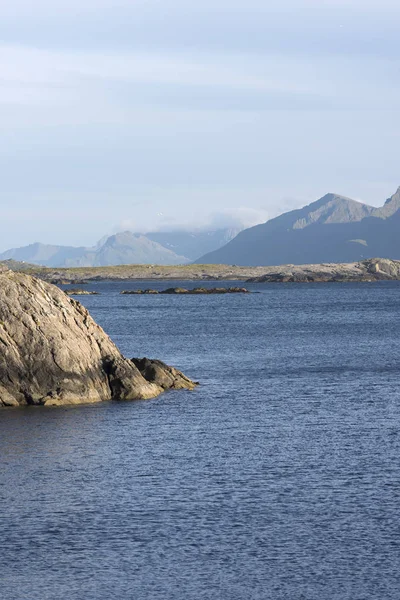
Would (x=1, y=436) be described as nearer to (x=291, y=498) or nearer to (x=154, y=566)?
(x=291, y=498)

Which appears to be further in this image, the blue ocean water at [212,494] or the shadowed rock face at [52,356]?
the shadowed rock face at [52,356]

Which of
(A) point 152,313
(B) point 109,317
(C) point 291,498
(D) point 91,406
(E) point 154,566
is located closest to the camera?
(E) point 154,566

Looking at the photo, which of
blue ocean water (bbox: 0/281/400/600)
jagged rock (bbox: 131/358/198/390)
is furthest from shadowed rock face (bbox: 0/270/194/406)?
blue ocean water (bbox: 0/281/400/600)

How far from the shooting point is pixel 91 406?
182 feet

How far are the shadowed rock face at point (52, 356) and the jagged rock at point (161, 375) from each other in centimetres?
154

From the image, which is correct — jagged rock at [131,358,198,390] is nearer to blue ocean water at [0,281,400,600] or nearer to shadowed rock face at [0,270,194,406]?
shadowed rock face at [0,270,194,406]

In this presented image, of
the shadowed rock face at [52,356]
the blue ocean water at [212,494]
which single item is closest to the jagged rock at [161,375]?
the shadowed rock face at [52,356]

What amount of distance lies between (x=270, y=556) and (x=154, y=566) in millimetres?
3590

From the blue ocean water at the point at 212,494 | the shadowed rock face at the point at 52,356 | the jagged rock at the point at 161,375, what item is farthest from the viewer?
the jagged rock at the point at 161,375

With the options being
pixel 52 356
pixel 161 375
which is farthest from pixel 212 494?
pixel 161 375

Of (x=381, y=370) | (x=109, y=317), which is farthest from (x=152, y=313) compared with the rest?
(x=381, y=370)

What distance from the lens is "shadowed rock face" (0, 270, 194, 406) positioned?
56000mm

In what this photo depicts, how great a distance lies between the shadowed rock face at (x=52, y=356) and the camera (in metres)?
56.0

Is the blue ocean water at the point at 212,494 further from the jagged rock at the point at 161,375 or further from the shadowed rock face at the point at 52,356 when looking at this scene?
the jagged rock at the point at 161,375
